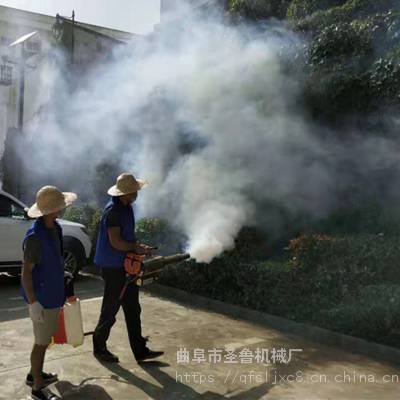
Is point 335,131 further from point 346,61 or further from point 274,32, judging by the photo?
point 274,32

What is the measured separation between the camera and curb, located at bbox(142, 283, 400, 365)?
16.9 feet

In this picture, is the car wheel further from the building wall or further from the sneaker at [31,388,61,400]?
the building wall

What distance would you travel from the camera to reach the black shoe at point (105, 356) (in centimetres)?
483

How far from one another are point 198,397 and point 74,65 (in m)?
11.8

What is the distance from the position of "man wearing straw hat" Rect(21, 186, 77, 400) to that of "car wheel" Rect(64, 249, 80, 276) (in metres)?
4.74

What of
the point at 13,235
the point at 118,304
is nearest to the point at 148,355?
the point at 118,304

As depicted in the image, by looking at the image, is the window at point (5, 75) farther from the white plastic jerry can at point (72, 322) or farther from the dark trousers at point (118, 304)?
the white plastic jerry can at point (72, 322)

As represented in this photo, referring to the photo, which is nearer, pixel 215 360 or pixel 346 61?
pixel 215 360

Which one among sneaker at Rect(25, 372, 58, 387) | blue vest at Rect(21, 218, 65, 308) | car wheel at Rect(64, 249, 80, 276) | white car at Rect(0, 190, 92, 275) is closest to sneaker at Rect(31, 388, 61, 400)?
sneaker at Rect(25, 372, 58, 387)

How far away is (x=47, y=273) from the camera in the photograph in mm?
3920

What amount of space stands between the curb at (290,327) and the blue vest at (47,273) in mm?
2854

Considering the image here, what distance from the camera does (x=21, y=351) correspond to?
16.8ft

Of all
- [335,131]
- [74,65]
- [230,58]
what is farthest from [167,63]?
[74,65]

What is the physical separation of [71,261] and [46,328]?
4.94 meters
